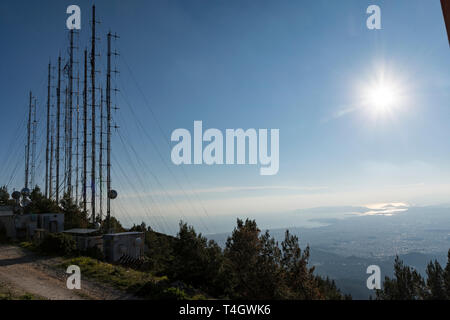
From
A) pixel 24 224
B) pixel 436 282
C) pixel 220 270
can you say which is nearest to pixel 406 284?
pixel 436 282

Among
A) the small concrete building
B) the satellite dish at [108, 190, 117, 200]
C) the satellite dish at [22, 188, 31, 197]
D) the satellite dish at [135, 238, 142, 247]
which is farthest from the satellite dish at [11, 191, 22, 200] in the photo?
the satellite dish at [135, 238, 142, 247]

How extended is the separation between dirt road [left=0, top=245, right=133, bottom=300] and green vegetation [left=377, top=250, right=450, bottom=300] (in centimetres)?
3572

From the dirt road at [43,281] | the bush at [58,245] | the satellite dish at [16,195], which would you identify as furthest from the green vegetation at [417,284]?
the satellite dish at [16,195]

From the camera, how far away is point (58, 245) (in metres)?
23.7

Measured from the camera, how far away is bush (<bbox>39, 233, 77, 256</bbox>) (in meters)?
23.5

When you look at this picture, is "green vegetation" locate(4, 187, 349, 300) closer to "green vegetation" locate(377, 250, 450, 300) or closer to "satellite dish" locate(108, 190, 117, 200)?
"satellite dish" locate(108, 190, 117, 200)

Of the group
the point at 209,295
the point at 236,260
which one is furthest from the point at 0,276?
the point at 236,260

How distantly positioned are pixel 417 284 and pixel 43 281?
43.5 metres

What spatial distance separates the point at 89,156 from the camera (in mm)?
32719

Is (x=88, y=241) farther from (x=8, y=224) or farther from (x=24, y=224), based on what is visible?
(x=8, y=224)
